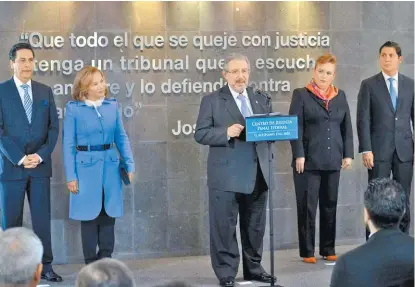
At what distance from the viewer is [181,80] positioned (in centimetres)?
713

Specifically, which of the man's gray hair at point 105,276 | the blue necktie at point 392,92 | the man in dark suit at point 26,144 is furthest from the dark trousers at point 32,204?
the man's gray hair at point 105,276

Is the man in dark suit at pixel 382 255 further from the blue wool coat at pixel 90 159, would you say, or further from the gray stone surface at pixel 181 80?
the gray stone surface at pixel 181 80

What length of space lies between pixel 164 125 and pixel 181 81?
0.40m

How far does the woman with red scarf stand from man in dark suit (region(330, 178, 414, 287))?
3.11 m

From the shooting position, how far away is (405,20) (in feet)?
25.1

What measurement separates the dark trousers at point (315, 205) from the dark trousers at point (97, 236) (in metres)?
1.62

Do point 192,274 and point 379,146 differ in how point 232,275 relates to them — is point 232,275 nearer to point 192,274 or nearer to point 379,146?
point 192,274

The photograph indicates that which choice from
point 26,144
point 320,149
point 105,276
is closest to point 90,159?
point 26,144

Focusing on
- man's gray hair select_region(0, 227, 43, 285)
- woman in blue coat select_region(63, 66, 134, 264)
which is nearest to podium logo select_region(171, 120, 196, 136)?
woman in blue coat select_region(63, 66, 134, 264)

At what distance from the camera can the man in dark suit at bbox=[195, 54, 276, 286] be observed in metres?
5.93

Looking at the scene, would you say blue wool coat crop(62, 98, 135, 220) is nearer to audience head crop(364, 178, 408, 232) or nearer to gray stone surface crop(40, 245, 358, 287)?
gray stone surface crop(40, 245, 358, 287)

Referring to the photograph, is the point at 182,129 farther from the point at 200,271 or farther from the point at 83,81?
the point at 83,81

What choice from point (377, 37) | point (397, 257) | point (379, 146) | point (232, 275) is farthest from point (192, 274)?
point (397, 257)

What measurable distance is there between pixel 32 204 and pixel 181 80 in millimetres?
1718
